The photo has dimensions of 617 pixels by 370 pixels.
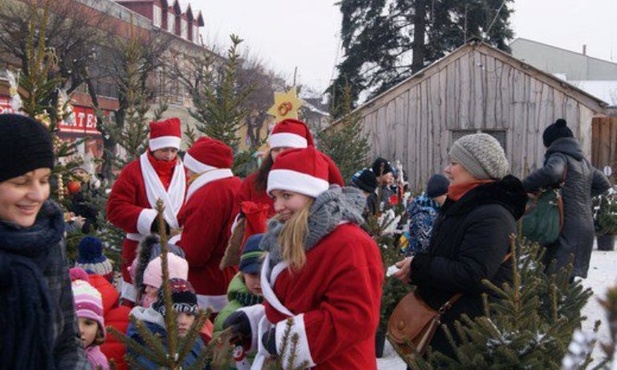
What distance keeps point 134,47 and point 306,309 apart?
6.32 metres

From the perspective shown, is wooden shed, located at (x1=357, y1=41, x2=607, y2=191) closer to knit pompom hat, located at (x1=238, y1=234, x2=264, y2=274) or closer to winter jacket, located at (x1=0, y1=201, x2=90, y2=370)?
knit pompom hat, located at (x1=238, y1=234, x2=264, y2=274)

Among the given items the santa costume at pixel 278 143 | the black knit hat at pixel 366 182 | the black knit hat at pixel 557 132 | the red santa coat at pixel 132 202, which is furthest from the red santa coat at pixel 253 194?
the black knit hat at pixel 366 182

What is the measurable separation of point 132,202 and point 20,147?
131 inches

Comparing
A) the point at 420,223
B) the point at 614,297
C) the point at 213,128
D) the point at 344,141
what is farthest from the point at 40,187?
the point at 344,141

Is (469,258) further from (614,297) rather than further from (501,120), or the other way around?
(501,120)

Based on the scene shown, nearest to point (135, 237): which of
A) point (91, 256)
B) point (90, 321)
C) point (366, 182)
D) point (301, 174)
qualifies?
point (91, 256)

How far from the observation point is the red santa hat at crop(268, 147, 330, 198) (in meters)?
2.83

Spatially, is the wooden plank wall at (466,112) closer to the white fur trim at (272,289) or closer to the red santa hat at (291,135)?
the red santa hat at (291,135)

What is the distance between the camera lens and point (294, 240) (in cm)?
269

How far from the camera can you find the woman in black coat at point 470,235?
3361mm

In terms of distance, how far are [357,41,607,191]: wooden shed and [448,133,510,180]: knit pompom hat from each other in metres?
12.9

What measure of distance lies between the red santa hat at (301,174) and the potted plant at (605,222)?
12.4m

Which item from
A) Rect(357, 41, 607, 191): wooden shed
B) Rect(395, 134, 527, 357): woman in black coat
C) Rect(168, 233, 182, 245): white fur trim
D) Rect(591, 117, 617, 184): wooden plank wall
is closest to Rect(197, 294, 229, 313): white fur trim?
Rect(168, 233, 182, 245): white fur trim

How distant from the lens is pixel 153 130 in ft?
18.2
